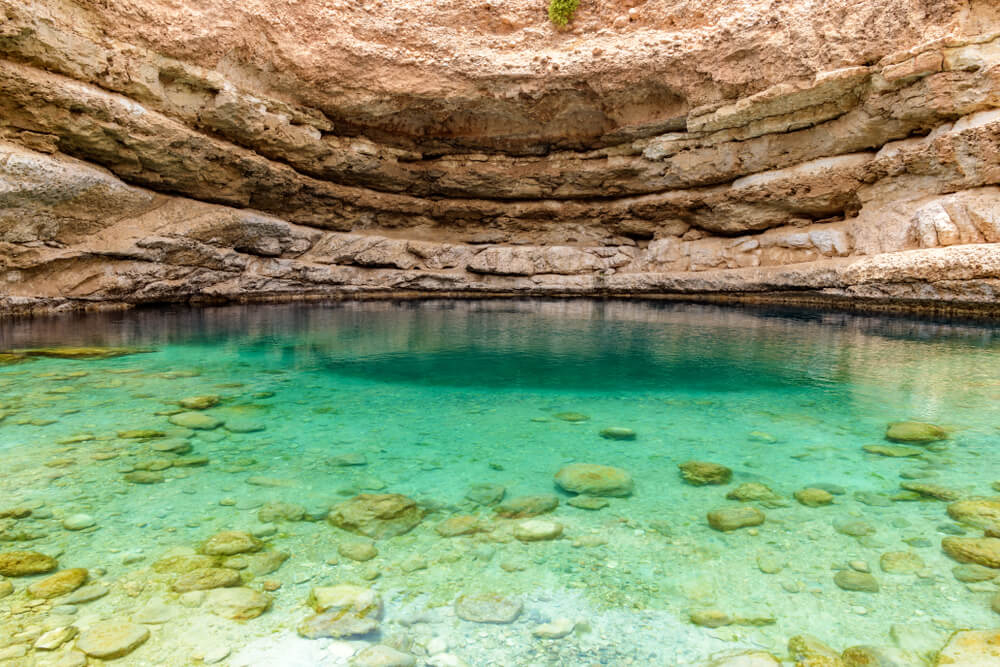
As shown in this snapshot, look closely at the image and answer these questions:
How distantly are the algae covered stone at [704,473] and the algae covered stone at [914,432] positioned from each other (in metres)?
1.53

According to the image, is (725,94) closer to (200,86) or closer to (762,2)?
(762,2)

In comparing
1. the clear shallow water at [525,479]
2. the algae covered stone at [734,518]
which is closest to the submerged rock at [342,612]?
the clear shallow water at [525,479]

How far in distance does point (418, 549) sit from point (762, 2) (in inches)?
647

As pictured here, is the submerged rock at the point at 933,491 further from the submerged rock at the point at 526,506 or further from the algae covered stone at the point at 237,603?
the algae covered stone at the point at 237,603

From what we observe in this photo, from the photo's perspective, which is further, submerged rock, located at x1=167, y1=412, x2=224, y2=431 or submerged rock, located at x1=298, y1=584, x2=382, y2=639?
submerged rock, located at x1=167, y1=412, x2=224, y2=431

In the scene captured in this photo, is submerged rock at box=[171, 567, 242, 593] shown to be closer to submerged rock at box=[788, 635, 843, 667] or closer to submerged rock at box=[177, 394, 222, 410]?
submerged rock at box=[788, 635, 843, 667]

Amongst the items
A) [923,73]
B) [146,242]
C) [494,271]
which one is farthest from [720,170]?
[146,242]

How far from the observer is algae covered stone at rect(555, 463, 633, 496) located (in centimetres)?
318

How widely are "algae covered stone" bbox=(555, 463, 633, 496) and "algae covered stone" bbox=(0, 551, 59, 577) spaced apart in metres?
2.39

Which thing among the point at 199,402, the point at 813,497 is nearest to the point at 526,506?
the point at 813,497

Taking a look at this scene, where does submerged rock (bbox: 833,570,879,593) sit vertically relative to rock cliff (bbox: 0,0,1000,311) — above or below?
below

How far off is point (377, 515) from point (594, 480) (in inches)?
49.7

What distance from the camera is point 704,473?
3.40 meters

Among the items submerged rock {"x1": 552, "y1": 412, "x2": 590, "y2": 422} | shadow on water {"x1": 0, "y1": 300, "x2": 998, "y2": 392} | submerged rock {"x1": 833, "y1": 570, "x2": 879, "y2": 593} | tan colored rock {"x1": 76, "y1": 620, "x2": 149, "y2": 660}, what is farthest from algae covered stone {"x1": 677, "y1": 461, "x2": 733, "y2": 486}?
tan colored rock {"x1": 76, "y1": 620, "x2": 149, "y2": 660}
